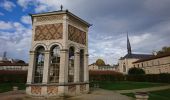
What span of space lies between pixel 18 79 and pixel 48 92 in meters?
27.7

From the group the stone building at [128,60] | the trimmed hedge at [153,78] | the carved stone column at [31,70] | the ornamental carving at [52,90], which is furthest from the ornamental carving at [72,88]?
the stone building at [128,60]

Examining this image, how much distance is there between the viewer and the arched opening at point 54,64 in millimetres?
15273

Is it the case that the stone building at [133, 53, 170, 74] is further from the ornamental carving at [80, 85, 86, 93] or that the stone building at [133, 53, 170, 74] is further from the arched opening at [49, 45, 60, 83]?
the arched opening at [49, 45, 60, 83]

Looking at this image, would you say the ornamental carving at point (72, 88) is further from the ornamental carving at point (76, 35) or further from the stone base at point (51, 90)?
the ornamental carving at point (76, 35)

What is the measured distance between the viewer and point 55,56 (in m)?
15.9

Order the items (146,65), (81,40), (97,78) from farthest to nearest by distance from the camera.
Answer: (146,65), (97,78), (81,40)

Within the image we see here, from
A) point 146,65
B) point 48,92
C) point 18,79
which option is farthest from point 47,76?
point 146,65

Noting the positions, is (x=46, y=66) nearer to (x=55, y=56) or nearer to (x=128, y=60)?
(x=55, y=56)

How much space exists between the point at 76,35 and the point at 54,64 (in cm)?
351

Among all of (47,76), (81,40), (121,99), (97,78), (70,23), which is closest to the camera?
(121,99)

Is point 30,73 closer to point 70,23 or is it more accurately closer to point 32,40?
point 32,40

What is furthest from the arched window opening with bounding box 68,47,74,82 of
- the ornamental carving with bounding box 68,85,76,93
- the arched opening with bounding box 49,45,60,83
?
the arched opening with bounding box 49,45,60,83

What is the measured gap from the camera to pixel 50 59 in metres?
15.6

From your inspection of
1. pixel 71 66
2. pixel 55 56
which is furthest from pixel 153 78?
pixel 55 56
